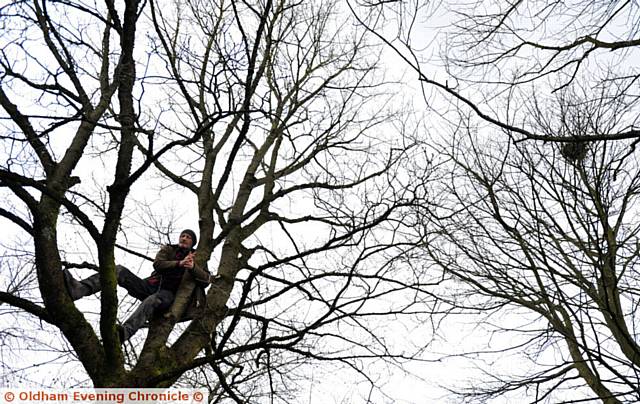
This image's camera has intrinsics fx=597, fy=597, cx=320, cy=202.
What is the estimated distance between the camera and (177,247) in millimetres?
5637

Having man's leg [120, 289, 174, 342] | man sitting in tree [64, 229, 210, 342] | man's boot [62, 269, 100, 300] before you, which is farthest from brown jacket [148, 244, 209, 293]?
man's boot [62, 269, 100, 300]

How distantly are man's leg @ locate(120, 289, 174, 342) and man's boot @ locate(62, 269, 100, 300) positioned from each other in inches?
14.5

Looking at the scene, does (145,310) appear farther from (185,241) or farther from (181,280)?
(185,241)

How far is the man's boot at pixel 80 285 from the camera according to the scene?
14.3ft

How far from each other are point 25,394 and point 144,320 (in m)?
1.57

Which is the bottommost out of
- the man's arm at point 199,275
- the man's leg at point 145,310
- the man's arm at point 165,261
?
the man's leg at point 145,310

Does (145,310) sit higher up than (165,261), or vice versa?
(165,261)

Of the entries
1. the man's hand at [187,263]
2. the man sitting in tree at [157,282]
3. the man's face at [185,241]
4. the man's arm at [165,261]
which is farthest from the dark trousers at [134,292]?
the man's face at [185,241]

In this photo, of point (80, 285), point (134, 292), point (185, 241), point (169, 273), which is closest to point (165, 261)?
point (169, 273)

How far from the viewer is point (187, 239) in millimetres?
5797

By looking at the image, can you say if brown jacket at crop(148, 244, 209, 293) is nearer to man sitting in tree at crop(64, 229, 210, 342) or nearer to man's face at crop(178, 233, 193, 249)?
man sitting in tree at crop(64, 229, 210, 342)

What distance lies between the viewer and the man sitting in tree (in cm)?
466

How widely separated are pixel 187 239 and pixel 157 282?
0.58 meters

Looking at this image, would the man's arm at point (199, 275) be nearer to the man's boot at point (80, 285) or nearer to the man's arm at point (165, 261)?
the man's arm at point (165, 261)
